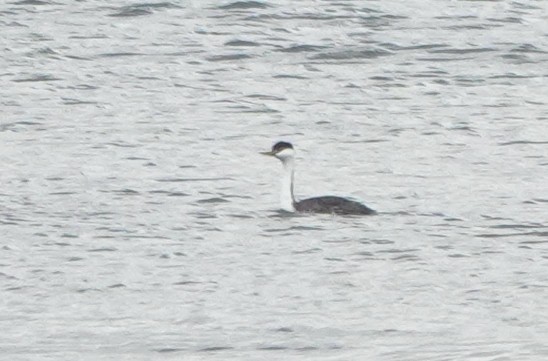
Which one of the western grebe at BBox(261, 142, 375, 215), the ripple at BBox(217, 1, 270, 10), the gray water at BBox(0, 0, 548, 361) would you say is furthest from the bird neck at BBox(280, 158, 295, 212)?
the ripple at BBox(217, 1, 270, 10)

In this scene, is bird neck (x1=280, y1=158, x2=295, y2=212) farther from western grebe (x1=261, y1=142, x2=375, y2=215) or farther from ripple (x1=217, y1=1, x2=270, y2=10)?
ripple (x1=217, y1=1, x2=270, y2=10)

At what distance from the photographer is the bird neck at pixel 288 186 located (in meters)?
19.0

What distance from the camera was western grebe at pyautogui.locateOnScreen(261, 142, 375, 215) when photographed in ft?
60.2

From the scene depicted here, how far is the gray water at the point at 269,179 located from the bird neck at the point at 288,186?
200mm

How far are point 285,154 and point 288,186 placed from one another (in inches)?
17.6

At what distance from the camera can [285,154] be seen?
65.0 feet

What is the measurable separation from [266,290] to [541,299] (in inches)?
80.5

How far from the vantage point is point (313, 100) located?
937 inches

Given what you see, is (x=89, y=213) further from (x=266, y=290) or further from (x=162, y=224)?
(x=266, y=290)

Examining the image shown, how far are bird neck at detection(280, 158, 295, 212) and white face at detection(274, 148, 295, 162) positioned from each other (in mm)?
35

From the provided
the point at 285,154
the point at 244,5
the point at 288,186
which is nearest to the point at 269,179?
the point at 285,154

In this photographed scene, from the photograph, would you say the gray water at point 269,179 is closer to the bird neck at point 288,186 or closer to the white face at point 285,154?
the bird neck at point 288,186

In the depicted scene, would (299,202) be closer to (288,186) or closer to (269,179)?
(288,186)

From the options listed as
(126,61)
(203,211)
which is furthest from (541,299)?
(126,61)
